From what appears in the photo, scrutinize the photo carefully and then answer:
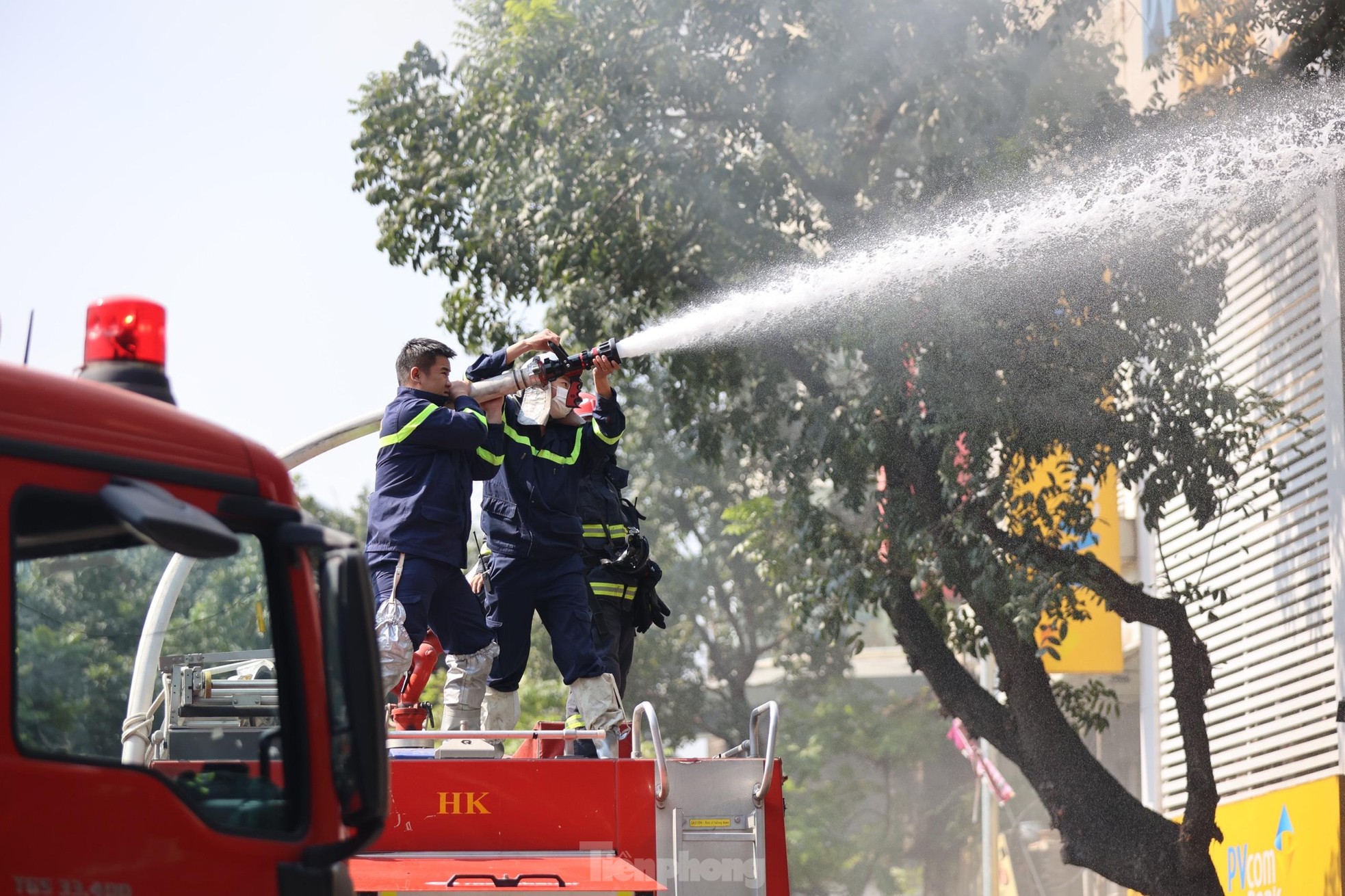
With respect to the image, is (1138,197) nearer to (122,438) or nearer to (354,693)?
(354,693)

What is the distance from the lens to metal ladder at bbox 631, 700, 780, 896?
5.04 meters

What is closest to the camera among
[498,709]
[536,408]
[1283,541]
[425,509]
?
[425,509]

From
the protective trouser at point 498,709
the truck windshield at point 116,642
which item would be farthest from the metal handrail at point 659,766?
the protective trouser at point 498,709

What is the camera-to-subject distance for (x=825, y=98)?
12.8 metres

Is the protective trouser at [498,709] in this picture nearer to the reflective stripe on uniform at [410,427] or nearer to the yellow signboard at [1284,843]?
the reflective stripe on uniform at [410,427]

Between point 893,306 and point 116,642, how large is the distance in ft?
26.5

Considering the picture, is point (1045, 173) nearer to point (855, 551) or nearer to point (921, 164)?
point (921, 164)

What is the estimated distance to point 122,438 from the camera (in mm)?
3402

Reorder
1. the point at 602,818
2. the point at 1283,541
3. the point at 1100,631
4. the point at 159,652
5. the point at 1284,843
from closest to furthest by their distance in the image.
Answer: the point at 159,652
the point at 602,818
the point at 1284,843
the point at 1283,541
the point at 1100,631

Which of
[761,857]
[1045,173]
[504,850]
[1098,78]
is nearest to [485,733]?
[504,850]

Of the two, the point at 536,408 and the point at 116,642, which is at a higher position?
the point at 536,408

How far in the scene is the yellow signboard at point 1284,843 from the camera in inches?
437

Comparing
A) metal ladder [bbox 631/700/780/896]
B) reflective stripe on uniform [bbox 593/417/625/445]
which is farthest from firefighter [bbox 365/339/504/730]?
metal ladder [bbox 631/700/780/896]

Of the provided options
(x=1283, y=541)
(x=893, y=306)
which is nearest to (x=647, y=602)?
(x=893, y=306)
